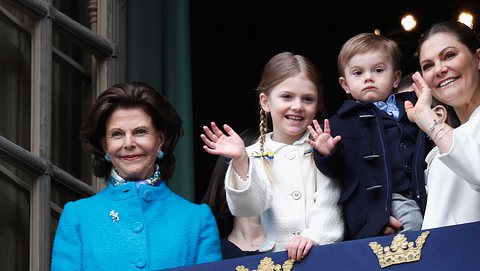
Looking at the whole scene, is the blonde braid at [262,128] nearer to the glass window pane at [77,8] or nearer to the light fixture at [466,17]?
the glass window pane at [77,8]

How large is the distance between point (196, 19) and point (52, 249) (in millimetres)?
3454

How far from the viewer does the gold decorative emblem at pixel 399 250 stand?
4070 mm

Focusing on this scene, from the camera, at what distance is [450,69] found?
4430 mm

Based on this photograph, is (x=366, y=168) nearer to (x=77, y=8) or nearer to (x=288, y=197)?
(x=288, y=197)

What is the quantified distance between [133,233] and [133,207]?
105 mm

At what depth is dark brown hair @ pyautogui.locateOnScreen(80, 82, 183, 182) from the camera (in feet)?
15.8

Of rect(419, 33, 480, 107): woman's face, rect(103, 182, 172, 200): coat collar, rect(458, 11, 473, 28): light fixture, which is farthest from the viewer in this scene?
rect(458, 11, 473, 28): light fixture

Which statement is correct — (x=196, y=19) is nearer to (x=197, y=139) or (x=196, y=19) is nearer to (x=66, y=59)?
(x=197, y=139)

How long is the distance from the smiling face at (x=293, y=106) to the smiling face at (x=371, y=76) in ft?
0.51

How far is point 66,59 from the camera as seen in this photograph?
A: 17.5 ft

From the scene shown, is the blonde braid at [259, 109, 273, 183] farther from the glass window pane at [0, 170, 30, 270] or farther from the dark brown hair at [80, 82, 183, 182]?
the glass window pane at [0, 170, 30, 270]

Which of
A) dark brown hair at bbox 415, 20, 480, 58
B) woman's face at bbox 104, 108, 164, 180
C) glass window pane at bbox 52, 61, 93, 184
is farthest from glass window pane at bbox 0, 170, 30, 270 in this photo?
dark brown hair at bbox 415, 20, 480, 58

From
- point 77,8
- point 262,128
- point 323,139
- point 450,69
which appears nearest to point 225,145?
point 323,139

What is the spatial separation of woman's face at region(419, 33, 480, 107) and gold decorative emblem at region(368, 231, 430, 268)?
0.56m
